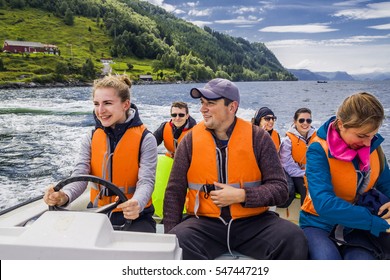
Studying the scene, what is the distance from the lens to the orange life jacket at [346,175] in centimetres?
179

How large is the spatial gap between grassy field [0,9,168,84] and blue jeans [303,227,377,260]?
44.4 metres

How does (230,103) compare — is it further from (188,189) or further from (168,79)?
(168,79)

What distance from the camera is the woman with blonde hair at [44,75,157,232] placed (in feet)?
→ 6.75

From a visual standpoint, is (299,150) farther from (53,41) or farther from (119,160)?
(53,41)

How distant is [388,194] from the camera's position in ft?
6.13

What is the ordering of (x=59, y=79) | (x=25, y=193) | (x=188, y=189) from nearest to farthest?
(x=188, y=189) < (x=25, y=193) < (x=59, y=79)

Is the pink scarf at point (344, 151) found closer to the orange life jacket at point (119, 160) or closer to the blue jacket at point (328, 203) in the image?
the blue jacket at point (328, 203)

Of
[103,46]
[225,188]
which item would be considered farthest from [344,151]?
[103,46]

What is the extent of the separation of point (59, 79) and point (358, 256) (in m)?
45.1

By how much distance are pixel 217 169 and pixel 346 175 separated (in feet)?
1.95

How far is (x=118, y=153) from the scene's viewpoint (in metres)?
2.13

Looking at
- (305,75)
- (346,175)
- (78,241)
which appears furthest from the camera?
(305,75)

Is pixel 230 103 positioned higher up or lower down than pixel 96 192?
higher up

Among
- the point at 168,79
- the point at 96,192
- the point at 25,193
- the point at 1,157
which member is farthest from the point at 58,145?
the point at 168,79
